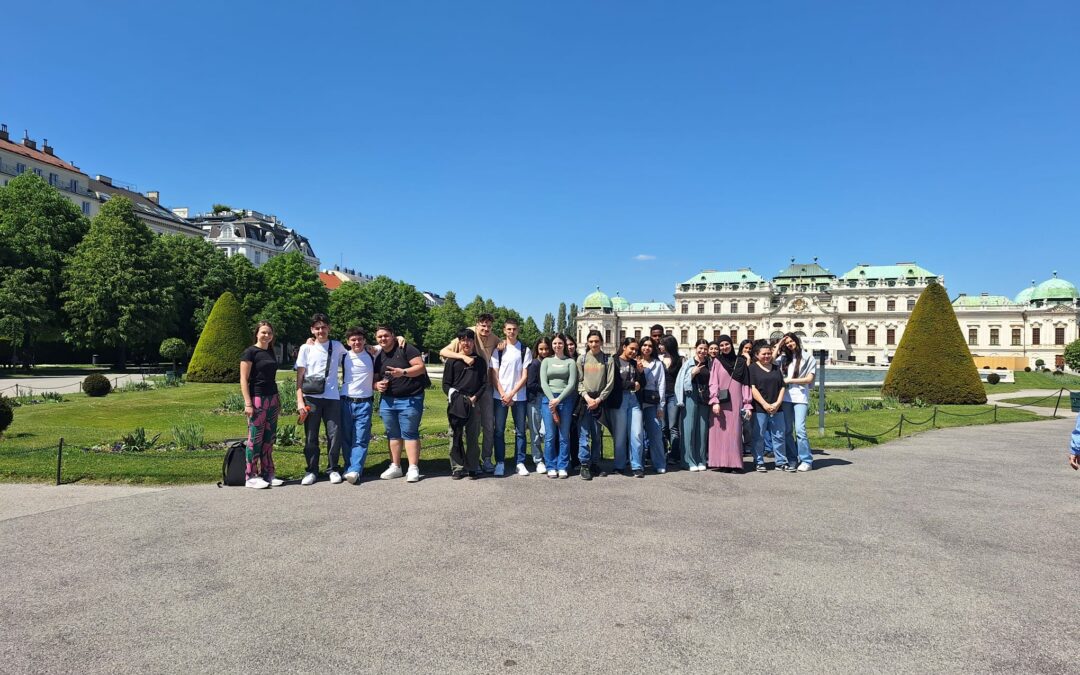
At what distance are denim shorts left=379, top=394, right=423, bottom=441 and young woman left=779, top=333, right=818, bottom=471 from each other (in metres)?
5.64

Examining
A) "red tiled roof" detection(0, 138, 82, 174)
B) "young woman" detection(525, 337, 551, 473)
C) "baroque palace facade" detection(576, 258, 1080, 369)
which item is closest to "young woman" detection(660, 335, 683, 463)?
"young woman" detection(525, 337, 551, 473)

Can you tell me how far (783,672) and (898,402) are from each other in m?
22.4

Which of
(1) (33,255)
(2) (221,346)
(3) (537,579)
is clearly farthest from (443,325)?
(3) (537,579)

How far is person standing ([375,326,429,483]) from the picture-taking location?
7.79 metres

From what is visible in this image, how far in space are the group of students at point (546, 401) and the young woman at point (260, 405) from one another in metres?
0.01

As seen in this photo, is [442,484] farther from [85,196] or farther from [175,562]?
[85,196]

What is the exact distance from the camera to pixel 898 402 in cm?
2202

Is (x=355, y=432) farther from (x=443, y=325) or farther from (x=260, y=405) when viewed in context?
(x=443, y=325)

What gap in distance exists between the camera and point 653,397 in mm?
8562

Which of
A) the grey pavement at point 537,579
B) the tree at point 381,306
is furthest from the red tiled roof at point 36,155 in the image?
the grey pavement at point 537,579

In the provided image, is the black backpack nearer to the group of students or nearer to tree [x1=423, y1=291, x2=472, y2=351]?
the group of students

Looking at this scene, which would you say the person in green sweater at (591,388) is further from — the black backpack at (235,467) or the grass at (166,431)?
the black backpack at (235,467)

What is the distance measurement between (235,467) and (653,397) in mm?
5688

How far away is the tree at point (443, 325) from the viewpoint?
69.6 m
